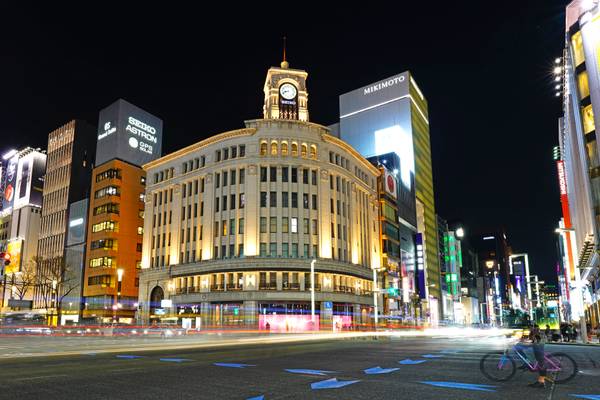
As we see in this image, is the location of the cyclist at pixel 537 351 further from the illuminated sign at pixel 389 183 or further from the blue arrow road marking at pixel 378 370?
the illuminated sign at pixel 389 183

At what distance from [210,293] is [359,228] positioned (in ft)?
84.5

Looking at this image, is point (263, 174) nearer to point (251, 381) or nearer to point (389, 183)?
point (389, 183)

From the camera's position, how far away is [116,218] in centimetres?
9181

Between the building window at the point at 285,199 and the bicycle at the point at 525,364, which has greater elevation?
the building window at the point at 285,199

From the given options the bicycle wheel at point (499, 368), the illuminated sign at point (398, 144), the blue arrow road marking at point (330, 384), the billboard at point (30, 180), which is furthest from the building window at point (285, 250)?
the billboard at point (30, 180)

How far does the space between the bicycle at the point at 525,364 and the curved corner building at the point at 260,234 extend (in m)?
49.1

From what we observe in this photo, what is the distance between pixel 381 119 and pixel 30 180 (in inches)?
3778

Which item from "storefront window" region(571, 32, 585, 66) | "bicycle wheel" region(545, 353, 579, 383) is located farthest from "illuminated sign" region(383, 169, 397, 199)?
"bicycle wheel" region(545, 353, 579, 383)

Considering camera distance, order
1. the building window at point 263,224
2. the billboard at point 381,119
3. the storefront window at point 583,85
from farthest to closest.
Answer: the billboard at point 381,119, the building window at point 263,224, the storefront window at point 583,85

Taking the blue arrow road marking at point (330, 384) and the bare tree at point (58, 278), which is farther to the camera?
the bare tree at point (58, 278)

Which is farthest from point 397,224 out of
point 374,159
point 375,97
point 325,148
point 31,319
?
point 31,319

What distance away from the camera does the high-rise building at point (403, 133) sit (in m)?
128

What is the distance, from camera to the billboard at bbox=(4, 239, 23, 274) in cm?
11006

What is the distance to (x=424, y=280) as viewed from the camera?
10488cm
